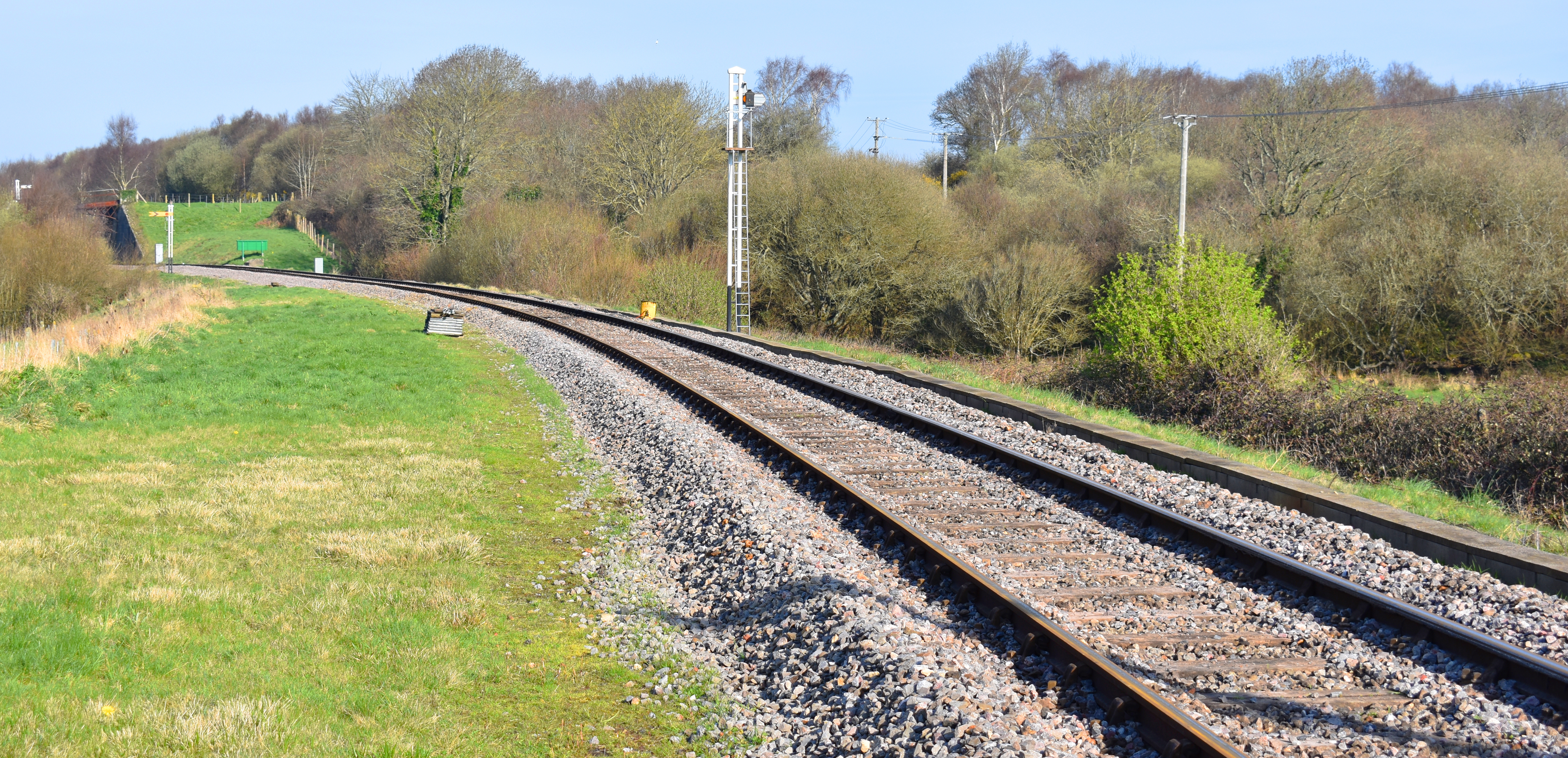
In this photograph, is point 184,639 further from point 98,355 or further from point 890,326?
point 890,326

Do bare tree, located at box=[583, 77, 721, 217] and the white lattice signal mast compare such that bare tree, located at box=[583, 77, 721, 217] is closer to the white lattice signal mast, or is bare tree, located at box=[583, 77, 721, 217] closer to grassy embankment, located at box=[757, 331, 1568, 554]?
the white lattice signal mast

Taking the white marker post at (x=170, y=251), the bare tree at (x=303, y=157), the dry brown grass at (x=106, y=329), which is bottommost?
the dry brown grass at (x=106, y=329)

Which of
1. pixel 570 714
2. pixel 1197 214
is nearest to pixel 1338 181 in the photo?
pixel 1197 214

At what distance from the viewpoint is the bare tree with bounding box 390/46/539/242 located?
55.8 metres

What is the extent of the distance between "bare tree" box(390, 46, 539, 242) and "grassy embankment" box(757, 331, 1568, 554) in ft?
139

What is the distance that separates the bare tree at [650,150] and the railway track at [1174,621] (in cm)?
4129

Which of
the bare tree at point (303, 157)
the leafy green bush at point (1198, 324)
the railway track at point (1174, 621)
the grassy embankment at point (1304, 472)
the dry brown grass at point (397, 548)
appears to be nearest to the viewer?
the railway track at point (1174, 621)

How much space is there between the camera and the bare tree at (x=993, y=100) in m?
72.8

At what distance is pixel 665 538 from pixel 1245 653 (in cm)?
427

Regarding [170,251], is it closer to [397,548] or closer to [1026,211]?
[1026,211]

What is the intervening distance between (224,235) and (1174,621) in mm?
95317

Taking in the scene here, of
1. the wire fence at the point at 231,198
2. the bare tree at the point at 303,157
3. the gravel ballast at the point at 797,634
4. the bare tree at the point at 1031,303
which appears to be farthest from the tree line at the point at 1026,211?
the wire fence at the point at 231,198

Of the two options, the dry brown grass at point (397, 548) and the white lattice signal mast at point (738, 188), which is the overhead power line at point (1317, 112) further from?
the dry brown grass at point (397, 548)

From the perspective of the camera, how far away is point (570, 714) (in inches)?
197
